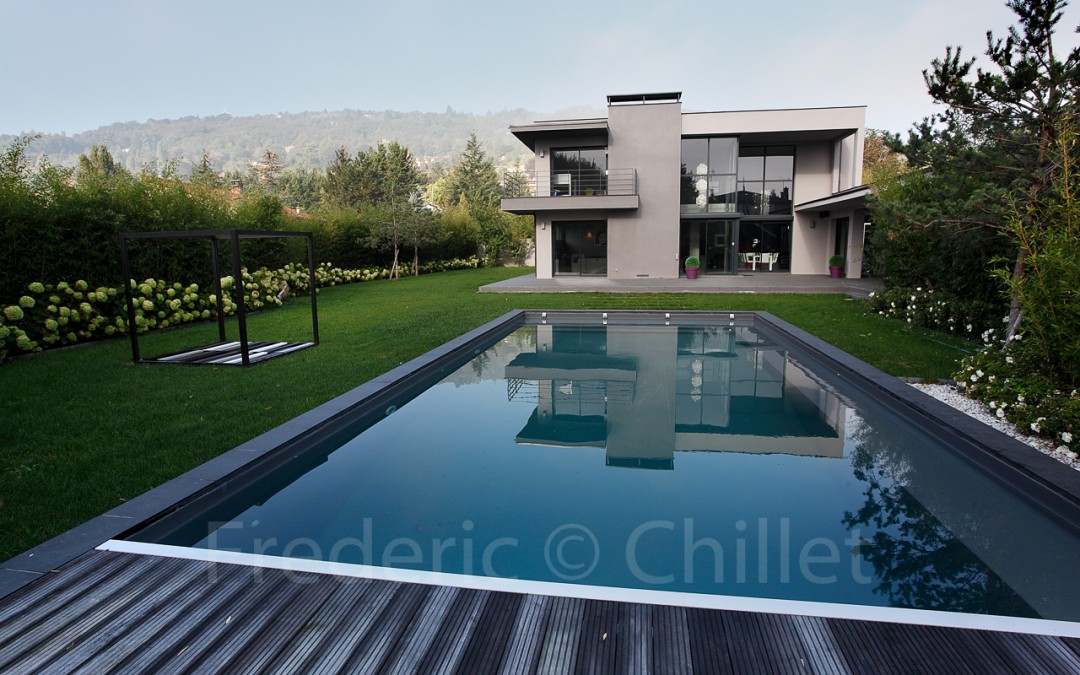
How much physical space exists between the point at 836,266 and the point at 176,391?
19.3 meters

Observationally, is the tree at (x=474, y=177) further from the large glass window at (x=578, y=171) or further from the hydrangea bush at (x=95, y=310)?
the hydrangea bush at (x=95, y=310)

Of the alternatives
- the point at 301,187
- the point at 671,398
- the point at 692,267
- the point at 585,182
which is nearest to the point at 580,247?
the point at 585,182

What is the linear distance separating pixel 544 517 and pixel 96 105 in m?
169

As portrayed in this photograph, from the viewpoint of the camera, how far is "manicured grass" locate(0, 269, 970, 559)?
373cm

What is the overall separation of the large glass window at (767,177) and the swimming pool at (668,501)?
15.8 m

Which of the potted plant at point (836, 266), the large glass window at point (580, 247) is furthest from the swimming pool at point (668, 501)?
the potted plant at point (836, 266)

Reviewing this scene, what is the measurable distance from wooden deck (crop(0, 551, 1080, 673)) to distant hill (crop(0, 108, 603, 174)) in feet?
427

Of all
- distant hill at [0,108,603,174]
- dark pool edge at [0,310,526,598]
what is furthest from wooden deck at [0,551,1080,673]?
distant hill at [0,108,603,174]

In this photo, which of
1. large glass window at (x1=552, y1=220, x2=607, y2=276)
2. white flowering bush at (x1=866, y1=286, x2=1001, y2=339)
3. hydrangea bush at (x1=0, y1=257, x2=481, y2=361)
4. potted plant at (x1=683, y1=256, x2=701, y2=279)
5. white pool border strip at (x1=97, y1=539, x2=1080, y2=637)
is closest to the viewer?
white pool border strip at (x1=97, y1=539, x2=1080, y2=637)

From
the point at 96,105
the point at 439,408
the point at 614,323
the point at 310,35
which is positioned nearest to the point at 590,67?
the point at 310,35

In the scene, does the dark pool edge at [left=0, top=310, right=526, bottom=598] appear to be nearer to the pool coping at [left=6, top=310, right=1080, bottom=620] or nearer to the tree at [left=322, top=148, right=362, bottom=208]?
the pool coping at [left=6, top=310, right=1080, bottom=620]

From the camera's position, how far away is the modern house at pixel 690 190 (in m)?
19.2

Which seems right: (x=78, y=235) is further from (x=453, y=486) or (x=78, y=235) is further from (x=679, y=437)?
(x=679, y=437)

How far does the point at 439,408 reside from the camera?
6.28 m
